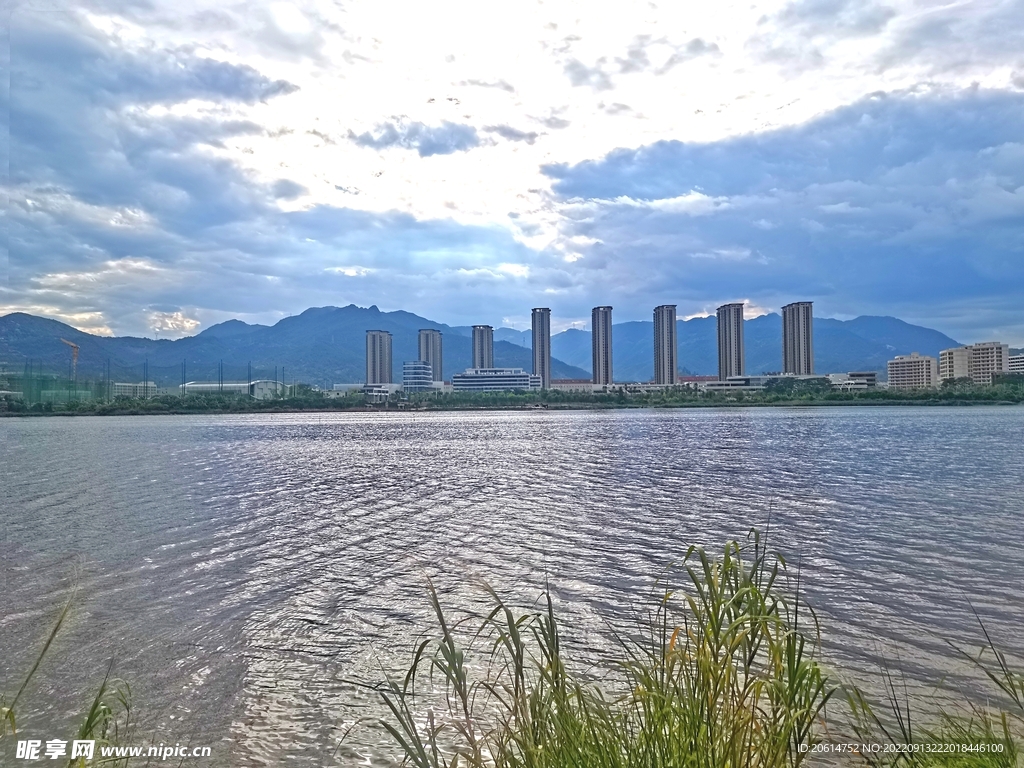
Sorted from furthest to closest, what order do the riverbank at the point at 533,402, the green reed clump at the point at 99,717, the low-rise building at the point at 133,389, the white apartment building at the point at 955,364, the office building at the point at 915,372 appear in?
the office building at the point at 915,372 → the white apartment building at the point at 955,364 → the low-rise building at the point at 133,389 → the riverbank at the point at 533,402 → the green reed clump at the point at 99,717

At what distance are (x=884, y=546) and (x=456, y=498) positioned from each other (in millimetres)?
12616

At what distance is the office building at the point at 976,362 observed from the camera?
14125 cm

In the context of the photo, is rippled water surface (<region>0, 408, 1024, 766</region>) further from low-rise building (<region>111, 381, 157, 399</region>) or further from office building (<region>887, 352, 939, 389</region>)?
office building (<region>887, 352, 939, 389</region>)

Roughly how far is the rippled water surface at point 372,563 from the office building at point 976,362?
138 meters

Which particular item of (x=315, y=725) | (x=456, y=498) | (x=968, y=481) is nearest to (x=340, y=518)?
(x=456, y=498)

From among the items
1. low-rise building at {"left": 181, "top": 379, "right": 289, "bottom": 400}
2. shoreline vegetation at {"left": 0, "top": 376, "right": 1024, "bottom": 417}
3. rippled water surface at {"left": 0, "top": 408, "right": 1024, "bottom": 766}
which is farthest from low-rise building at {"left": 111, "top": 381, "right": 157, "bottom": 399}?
rippled water surface at {"left": 0, "top": 408, "right": 1024, "bottom": 766}

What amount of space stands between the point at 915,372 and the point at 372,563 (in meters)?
191

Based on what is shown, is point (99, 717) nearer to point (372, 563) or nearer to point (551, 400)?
point (372, 563)

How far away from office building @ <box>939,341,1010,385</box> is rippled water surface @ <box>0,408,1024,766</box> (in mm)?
138205

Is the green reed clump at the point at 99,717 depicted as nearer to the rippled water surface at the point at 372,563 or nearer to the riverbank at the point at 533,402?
the rippled water surface at the point at 372,563

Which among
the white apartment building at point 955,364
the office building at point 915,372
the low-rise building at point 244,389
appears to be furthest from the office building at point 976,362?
the low-rise building at point 244,389

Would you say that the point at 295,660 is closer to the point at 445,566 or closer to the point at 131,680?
the point at 131,680

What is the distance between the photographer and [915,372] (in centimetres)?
17138

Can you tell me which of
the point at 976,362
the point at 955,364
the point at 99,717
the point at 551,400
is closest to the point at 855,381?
the point at 955,364
